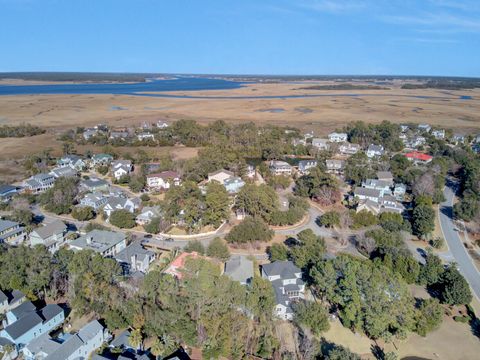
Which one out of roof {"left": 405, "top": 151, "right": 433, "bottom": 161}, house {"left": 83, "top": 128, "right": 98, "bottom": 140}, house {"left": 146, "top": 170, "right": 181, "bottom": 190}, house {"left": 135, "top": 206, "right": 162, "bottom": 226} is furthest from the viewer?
house {"left": 83, "top": 128, "right": 98, "bottom": 140}

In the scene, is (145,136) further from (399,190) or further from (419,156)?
(419,156)

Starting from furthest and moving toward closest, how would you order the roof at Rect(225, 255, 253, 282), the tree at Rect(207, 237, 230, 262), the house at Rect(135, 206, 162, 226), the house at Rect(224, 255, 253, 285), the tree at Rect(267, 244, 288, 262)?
the house at Rect(135, 206, 162, 226)
the tree at Rect(207, 237, 230, 262)
the tree at Rect(267, 244, 288, 262)
the roof at Rect(225, 255, 253, 282)
the house at Rect(224, 255, 253, 285)

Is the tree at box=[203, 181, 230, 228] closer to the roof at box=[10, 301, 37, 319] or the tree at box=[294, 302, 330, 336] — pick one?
the tree at box=[294, 302, 330, 336]

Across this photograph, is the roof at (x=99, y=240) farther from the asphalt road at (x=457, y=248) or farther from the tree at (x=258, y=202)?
the asphalt road at (x=457, y=248)

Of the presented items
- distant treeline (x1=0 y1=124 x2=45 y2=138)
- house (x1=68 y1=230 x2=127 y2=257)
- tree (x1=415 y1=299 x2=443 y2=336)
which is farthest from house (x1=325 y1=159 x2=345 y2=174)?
distant treeline (x1=0 y1=124 x2=45 y2=138)

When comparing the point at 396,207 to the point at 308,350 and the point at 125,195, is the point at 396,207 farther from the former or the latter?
the point at 125,195

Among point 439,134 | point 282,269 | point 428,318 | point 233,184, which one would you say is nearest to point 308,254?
point 282,269

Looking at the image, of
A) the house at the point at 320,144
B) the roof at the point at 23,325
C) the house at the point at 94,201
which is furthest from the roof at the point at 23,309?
the house at the point at 320,144
